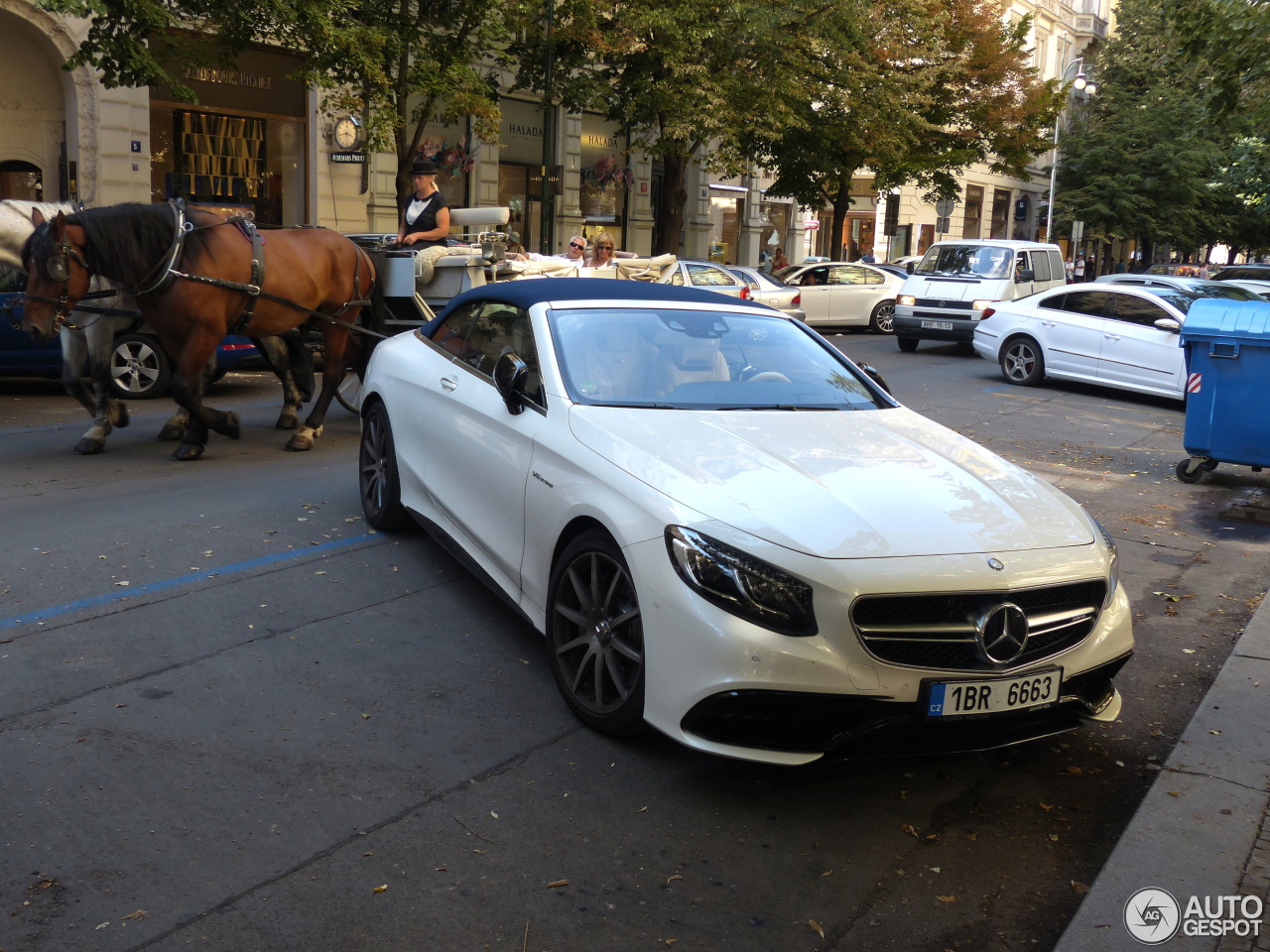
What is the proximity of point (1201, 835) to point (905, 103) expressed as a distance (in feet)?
92.2

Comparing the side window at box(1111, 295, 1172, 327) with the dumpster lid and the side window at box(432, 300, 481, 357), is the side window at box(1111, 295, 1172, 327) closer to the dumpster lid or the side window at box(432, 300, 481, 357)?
the dumpster lid

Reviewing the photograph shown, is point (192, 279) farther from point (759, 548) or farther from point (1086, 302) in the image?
point (1086, 302)

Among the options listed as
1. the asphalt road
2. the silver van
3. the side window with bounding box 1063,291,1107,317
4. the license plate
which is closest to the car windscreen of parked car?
the side window with bounding box 1063,291,1107,317

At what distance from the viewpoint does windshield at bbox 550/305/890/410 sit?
5.30 m

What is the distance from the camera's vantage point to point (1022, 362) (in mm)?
17750

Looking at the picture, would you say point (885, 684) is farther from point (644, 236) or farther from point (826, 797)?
point (644, 236)

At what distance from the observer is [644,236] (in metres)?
35.6

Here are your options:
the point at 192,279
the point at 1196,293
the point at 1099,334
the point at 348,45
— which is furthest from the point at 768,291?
the point at 192,279

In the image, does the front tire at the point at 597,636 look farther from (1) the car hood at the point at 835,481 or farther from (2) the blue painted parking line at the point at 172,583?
(2) the blue painted parking line at the point at 172,583

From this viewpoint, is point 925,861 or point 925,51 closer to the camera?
point 925,861

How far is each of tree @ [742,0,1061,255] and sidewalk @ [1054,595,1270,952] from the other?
71.1ft

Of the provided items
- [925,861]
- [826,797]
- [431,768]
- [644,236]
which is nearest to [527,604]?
[431,768]

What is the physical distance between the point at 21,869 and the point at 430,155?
26.0 meters

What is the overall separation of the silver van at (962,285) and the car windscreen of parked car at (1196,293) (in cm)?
300
